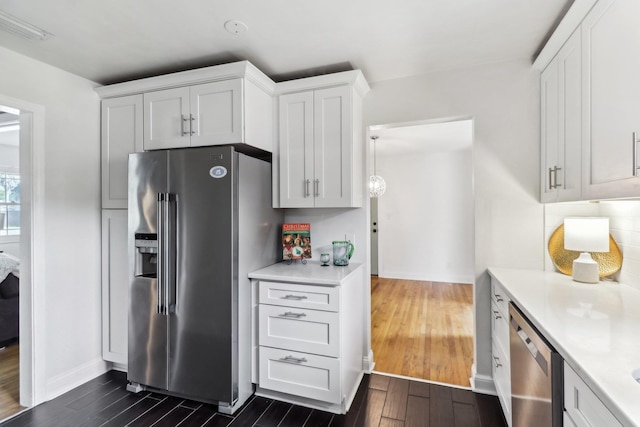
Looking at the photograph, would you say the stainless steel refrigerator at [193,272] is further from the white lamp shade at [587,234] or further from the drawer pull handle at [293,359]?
the white lamp shade at [587,234]

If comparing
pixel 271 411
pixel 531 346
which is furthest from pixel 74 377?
pixel 531 346

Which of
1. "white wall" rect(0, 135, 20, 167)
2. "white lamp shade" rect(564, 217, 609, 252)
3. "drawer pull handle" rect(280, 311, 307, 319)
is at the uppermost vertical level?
"white wall" rect(0, 135, 20, 167)

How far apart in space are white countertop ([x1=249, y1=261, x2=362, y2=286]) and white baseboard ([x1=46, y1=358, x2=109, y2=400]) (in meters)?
1.62

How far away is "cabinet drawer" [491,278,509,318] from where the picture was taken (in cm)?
186

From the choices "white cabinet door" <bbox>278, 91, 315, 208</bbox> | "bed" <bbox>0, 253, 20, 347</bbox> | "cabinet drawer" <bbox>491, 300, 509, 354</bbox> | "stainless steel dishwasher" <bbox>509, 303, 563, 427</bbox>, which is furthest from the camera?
"bed" <bbox>0, 253, 20, 347</bbox>

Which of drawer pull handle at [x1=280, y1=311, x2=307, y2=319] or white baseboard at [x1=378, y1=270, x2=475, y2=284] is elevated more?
drawer pull handle at [x1=280, y1=311, x2=307, y2=319]

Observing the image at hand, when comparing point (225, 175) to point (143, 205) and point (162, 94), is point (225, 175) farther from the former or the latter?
point (162, 94)

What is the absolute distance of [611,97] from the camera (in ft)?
4.28

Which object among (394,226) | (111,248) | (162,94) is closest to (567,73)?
(162,94)

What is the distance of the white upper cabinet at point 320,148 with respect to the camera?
90.8 inches

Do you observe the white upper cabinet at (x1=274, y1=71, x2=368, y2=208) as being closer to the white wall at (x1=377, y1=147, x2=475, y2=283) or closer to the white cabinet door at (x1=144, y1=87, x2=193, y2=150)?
the white cabinet door at (x1=144, y1=87, x2=193, y2=150)

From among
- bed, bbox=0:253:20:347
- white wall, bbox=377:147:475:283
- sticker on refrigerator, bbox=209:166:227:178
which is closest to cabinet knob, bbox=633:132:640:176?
sticker on refrigerator, bbox=209:166:227:178

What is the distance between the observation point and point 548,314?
Answer: 1.31 metres

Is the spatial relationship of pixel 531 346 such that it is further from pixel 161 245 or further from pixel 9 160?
pixel 9 160
